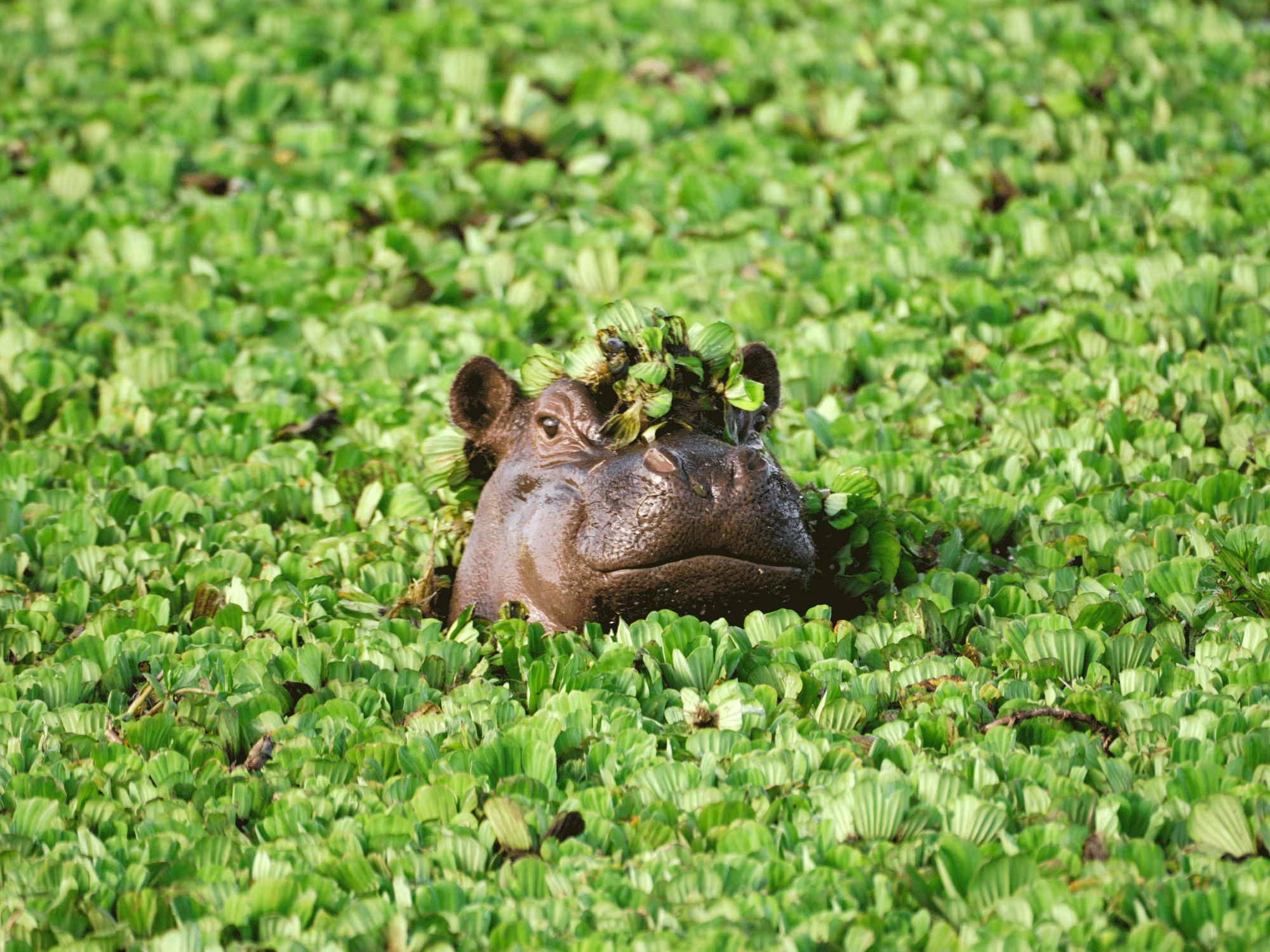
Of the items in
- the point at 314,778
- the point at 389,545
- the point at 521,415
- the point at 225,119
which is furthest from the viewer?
the point at 225,119

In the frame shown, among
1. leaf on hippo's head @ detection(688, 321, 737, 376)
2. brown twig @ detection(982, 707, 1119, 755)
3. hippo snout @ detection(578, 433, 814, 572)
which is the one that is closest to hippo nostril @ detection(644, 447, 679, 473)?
hippo snout @ detection(578, 433, 814, 572)

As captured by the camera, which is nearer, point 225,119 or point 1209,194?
point 1209,194

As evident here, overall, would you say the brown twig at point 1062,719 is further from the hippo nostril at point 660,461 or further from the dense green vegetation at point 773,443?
A: the hippo nostril at point 660,461

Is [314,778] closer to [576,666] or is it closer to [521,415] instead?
[576,666]

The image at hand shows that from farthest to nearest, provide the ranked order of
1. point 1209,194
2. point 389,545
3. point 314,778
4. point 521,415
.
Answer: point 1209,194 → point 389,545 → point 521,415 → point 314,778

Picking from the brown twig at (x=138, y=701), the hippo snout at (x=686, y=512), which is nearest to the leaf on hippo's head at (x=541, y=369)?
the hippo snout at (x=686, y=512)

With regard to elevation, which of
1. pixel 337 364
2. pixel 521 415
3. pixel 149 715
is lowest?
pixel 337 364

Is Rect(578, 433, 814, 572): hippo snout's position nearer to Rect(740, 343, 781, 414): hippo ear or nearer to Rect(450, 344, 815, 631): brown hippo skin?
Rect(450, 344, 815, 631): brown hippo skin

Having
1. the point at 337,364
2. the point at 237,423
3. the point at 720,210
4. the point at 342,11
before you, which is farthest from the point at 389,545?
the point at 342,11
